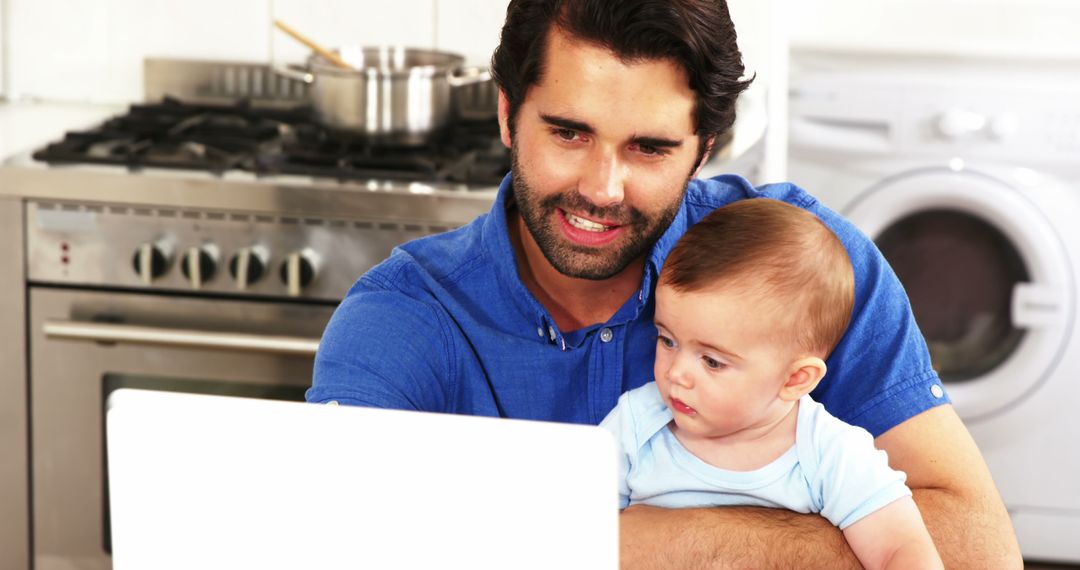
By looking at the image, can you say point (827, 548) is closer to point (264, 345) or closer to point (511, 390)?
point (511, 390)

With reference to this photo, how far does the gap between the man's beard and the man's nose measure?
20 millimetres

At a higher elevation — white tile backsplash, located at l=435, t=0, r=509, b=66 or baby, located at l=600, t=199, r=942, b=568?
white tile backsplash, located at l=435, t=0, r=509, b=66

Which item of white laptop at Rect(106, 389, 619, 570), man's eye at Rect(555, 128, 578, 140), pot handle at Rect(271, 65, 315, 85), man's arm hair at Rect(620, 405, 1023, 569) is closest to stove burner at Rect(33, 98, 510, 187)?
pot handle at Rect(271, 65, 315, 85)

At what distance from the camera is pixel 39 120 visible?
2822 mm

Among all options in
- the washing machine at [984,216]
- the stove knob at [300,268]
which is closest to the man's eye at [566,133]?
the stove knob at [300,268]

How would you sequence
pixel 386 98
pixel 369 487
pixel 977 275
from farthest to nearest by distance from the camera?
pixel 977 275 → pixel 386 98 → pixel 369 487

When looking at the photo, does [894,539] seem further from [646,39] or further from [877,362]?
[646,39]

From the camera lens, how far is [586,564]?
0.74 meters

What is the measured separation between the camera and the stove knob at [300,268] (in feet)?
7.77

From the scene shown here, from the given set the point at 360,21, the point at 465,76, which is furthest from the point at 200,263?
the point at 360,21

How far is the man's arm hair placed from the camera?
4.33ft

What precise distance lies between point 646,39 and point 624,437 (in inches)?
15.8

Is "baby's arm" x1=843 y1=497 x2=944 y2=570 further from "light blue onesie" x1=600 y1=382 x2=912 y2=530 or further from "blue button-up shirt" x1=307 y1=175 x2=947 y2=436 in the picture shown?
"blue button-up shirt" x1=307 y1=175 x2=947 y2=436

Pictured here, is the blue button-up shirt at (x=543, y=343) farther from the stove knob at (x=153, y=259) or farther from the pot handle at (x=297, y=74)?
the pot handle at (x=297, y=74)
